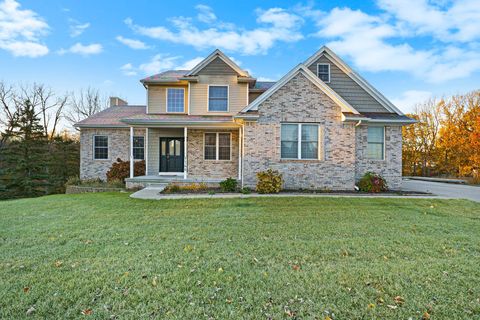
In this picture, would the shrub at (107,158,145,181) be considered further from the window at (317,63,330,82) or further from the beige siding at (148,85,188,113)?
the window at (317,63,330,82)

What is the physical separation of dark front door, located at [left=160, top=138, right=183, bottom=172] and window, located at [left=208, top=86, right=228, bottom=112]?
2.82m

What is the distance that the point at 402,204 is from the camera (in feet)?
30.1

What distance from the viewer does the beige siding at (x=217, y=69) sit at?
1445cm

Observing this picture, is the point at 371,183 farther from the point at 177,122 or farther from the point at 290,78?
the point at 177,122

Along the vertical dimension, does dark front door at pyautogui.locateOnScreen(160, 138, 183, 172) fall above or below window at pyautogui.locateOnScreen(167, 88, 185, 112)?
below

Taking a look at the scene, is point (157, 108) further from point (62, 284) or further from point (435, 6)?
point (435, 6)

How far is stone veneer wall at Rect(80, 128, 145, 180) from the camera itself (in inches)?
634

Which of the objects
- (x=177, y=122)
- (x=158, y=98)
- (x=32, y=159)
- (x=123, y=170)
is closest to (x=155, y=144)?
(x=123, y=170)

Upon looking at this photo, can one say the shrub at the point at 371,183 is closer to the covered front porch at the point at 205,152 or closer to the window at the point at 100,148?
the covered front porch at the point at 205,152

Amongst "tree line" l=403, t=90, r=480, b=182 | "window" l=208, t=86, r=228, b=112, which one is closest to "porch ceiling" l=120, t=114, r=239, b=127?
"window" l=208, t=86, r=228, b=112

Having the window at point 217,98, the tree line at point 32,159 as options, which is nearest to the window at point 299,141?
the window at point 217,98

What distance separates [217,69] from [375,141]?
935 cm

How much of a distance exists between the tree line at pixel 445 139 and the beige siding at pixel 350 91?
1117 cm

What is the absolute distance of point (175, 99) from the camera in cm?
1520
